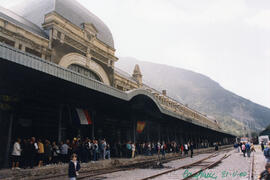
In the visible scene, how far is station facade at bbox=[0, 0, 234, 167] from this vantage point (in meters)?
12.3

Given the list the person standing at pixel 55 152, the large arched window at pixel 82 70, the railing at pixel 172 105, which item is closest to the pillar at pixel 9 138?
the person standing at pixel 55 152

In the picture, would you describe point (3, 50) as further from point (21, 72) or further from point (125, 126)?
point (125, 126)

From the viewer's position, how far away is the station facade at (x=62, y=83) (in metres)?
12.3

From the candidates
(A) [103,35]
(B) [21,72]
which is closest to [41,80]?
(B) [21,72]

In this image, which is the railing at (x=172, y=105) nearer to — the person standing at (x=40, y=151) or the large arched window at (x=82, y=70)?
the large arched window at (x=82, y=70)

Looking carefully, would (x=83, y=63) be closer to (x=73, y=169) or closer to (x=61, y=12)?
(x=61, y=12)

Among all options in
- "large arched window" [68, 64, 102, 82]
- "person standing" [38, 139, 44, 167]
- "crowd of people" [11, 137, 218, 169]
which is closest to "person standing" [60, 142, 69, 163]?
"crowd of people" [11, 137, 218, 169]

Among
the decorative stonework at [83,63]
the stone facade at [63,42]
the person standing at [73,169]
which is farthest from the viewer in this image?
the decorative stonework at [83,63]

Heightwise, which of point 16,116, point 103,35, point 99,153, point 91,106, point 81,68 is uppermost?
point 103,35

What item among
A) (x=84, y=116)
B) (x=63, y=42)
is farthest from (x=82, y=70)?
(x=84, y=116)

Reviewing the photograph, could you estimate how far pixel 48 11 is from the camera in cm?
2295

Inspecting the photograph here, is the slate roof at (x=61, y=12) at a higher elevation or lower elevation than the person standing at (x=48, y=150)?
higher

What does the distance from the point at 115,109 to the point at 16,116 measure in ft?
31.4

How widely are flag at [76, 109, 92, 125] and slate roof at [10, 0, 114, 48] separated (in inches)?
406
